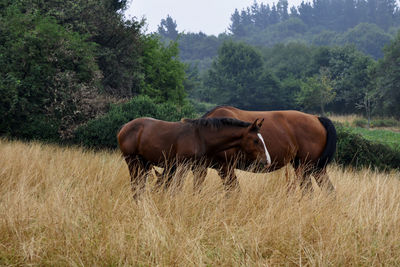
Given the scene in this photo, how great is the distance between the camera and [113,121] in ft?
45.4

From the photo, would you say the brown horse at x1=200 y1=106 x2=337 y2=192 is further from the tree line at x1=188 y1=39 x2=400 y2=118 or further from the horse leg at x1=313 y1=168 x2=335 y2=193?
the tree line at x1=188 y1=39 x2=400 y2=118

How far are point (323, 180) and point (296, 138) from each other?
997mm

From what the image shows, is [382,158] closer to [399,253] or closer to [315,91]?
[399,253]

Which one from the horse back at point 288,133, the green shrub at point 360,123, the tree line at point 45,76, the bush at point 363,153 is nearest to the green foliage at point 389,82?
the green shrub at point 360,123

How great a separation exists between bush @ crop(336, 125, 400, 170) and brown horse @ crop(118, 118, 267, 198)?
7.60 metres

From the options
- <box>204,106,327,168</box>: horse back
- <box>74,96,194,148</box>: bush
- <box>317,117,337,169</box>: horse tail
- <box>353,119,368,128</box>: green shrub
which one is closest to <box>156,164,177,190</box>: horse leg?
<box>204,106,327,168</box>: horse back

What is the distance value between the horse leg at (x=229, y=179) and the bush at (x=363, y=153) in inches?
294

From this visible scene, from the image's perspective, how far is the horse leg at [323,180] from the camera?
685 centimetres

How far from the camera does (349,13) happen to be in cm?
16088

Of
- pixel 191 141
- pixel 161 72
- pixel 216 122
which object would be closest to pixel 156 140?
pixel 191 141

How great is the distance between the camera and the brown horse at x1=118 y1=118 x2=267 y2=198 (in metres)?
6.18

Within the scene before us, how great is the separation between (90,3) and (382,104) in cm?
3806

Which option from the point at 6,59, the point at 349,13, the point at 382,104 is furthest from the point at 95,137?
the point at 349,13

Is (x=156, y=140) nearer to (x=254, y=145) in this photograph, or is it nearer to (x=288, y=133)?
(x=254, y=145)
